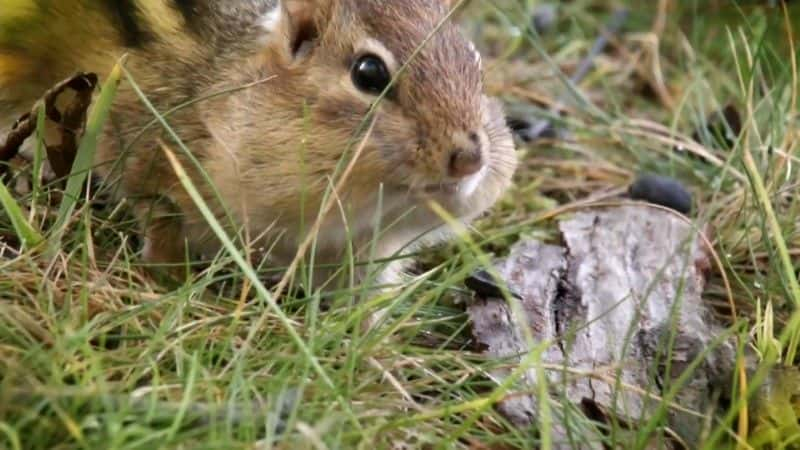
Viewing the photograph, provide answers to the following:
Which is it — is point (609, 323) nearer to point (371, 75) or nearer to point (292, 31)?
point (371, 75)

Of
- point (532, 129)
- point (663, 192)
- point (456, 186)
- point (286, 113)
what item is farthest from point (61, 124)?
point (532, 129)

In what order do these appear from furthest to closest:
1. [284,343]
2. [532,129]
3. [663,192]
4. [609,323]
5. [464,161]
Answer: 1. [532,129]
2. [663,192]
3. [609,323]
4. [464,161]
5. [284,343]

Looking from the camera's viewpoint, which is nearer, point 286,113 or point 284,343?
point 284,343

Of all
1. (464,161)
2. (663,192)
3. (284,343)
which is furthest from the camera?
(663,192)

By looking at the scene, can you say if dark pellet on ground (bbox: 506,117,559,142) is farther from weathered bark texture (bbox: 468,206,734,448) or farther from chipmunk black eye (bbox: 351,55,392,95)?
chipmunk black eye (bbox: 351,55,392,95)

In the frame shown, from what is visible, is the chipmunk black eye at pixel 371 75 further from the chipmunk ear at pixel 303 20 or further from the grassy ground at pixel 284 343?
the grassy ground at pixel 284 343

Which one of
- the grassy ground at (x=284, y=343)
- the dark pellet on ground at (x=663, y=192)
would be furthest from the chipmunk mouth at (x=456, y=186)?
the dark pellet on ground at (x=663, y=192)

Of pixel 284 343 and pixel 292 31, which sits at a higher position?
pixel 292 31

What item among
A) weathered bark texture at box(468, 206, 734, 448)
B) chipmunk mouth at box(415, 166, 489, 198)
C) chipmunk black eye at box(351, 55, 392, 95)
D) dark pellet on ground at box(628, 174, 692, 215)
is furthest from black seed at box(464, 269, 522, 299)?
dark pellet on ground at box(628, 174, 692, 215)

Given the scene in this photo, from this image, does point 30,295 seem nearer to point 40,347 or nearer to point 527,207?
point 40,347
